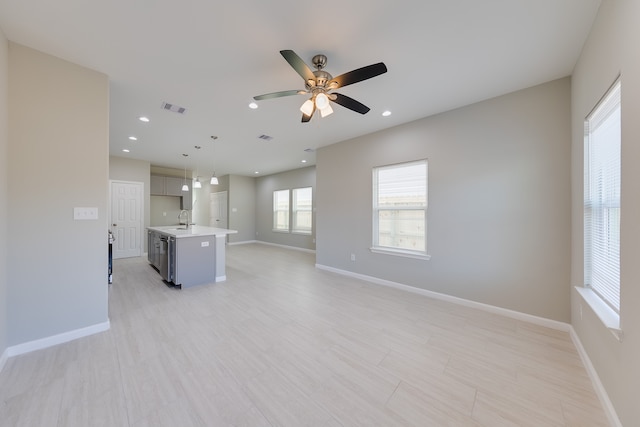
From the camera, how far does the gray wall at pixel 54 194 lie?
206 cm

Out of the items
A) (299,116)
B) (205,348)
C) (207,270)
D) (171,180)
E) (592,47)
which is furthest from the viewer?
(171,180)

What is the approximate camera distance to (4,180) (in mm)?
1955

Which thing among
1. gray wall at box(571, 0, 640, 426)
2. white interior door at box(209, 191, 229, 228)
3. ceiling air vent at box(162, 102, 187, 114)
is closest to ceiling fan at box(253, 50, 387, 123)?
gray wall at box(571, 0, 640, 426)

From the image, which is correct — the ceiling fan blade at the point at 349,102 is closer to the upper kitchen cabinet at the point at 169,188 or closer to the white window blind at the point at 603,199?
the white window blind at the point at 603,199

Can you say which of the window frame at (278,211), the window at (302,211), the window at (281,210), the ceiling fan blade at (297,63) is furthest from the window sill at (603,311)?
the window at (281,210)

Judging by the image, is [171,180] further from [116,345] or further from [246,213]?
[116,345]

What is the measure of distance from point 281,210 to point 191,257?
15.4ft

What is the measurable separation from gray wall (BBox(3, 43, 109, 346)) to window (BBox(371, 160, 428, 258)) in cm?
378

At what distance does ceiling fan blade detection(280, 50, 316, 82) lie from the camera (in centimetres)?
171

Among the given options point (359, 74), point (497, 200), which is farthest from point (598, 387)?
point (359, 74)

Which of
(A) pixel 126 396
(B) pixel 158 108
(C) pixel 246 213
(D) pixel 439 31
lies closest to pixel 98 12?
(B) pixel 158 108

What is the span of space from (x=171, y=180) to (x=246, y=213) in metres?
2.73

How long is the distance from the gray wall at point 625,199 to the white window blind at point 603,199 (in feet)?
0.58

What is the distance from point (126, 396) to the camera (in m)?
1.60
